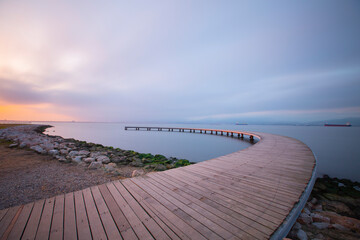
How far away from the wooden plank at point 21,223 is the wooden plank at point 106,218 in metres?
0.88

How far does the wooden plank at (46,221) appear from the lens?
5.98ft

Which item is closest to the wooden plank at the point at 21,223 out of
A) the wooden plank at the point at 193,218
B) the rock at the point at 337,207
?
the wooden plank at the point at 193,218

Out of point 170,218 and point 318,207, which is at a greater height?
point 170,218

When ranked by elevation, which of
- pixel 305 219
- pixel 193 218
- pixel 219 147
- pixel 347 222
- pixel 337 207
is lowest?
pixel 219 147

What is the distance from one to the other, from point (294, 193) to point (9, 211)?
5171 millimetres

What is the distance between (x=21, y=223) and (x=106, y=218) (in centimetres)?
116

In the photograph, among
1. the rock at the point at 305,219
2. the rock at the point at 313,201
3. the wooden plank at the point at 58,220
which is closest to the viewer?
the wooden plank at the point at 58,220

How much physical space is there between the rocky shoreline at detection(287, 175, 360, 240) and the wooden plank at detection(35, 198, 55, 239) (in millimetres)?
4239

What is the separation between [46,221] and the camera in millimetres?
2057

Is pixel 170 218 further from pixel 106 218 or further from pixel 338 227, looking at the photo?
pixel 338 227

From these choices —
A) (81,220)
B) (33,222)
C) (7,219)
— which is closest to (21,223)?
(33,222)

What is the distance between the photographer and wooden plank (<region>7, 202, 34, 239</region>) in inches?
71.2

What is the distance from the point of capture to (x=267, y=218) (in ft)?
7.07

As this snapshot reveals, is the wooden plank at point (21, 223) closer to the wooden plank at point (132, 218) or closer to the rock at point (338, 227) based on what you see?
the wooden plank at point (132, 218)
